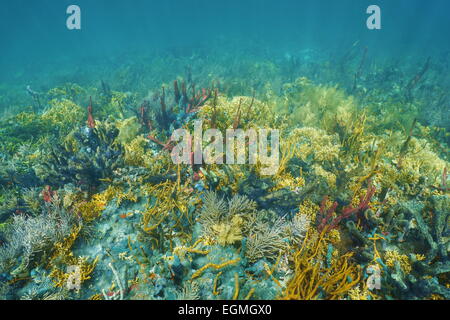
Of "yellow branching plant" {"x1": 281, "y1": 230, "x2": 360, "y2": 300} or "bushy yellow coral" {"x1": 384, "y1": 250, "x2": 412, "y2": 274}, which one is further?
"bushy yellow coral" {"x1": 384, "y1": 250, "x2": 412, "y2": 274}

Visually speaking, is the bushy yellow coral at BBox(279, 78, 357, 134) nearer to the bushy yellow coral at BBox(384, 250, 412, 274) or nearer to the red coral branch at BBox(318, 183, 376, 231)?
the red coral branch at BBox(318, 183, 376, 231)

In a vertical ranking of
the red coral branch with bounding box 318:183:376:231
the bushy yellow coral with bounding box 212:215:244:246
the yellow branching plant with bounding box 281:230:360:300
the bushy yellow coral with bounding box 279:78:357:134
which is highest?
the bushy yellow coral with bounding box 279:78:357:134

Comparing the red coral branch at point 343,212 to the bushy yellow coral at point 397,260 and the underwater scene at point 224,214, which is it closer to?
the underwater scene at point 224,214

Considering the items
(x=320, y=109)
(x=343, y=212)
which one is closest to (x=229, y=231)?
(x=343, y=212)

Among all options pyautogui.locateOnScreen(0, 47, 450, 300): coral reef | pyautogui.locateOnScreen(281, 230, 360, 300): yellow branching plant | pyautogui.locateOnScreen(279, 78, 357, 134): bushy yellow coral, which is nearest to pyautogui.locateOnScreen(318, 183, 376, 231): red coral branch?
pyautogui.locateOnScreen(0, 47, 450, 300): coral reef

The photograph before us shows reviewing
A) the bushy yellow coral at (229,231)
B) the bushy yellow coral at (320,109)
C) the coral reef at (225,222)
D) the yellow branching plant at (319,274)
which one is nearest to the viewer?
the yellow branching plant at (319,274)

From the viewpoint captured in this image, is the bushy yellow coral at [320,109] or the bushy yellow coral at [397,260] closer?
the bushy yellow coral at [397,260]

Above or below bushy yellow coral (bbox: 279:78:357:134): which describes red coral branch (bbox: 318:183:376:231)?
below

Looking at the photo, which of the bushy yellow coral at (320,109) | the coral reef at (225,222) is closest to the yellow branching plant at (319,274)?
the coral reef at (225,222)

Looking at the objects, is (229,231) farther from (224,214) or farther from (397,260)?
(397,260)

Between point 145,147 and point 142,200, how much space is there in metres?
1.84

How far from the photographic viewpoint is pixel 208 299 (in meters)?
2.63
